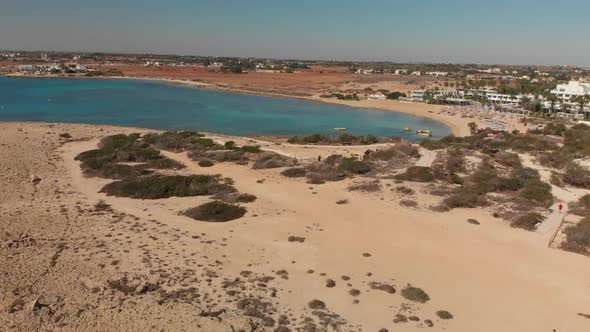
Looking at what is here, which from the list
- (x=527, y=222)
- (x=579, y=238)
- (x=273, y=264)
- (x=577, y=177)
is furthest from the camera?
(x=577, y=177)

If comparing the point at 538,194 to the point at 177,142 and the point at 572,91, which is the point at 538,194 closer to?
the point at 177,142

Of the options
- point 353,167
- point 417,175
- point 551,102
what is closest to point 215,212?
point 353,167

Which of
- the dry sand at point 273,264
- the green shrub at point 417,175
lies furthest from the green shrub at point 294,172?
the green shrub at point 417,175

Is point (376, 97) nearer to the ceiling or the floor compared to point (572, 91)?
nearer to the floor

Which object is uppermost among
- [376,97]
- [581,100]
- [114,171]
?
[581,100]

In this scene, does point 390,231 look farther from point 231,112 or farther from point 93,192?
point 231,112

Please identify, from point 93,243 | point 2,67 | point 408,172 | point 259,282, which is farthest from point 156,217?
point 2,67

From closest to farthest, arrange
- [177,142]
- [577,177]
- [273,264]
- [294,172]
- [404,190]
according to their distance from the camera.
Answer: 1. [273,264]
2. [404,190]
3. [577,177]
4. [294,172]
5. [177,142]

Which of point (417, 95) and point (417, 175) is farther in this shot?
point (417, 95)
